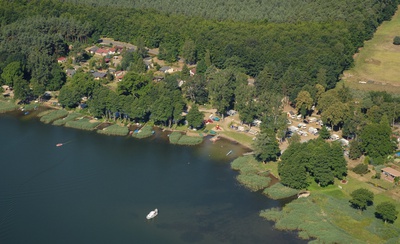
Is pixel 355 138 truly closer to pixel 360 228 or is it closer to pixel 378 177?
pixel 378 177

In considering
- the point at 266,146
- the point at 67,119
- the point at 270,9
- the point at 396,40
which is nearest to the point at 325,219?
the point at 266,146

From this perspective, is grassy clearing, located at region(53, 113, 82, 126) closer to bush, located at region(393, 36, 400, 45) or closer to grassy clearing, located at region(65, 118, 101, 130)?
grassy clearing, located at region(65, 118, 101, 130)

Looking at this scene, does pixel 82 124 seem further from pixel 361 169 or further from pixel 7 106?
pixel 361 169

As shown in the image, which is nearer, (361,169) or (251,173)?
(361,169)

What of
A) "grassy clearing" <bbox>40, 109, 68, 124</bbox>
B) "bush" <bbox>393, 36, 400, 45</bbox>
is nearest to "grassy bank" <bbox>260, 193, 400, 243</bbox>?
"grassy clearing" <bbox>40, 109, 68, 124</bbox>

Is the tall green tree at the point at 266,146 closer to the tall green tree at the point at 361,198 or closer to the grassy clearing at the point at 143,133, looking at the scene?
the tall green tree at the point at 361,198

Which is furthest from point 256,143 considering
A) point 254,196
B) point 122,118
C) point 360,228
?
point 122,118
